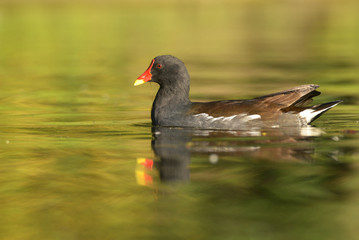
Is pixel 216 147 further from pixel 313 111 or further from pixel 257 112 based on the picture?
pixel 313 111

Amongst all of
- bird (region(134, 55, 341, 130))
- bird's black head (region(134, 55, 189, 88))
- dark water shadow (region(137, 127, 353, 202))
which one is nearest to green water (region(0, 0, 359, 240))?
dark water shadow (region(137, 127, 353, 202))

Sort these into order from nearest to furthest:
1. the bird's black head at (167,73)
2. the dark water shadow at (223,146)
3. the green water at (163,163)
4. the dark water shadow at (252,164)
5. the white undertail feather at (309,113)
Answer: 1. the green water at (163,163)
2. the dark water shadow at (252,164)
3. the dark water shadow at (223,146)
4. the white undertail feather at (309,113)
5. the bird's black head at (167,73)

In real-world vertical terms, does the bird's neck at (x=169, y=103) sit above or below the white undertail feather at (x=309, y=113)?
above

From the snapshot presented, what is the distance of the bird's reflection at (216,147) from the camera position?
8.99m

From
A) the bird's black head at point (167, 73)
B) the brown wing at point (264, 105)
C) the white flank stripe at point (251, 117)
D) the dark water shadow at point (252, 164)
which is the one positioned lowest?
the dark water shadow at point (252, 164)

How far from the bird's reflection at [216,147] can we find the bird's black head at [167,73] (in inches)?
35.0

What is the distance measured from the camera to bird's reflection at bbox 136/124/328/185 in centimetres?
899

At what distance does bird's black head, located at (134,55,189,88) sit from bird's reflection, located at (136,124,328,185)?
890mm

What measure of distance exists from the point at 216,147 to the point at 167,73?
2.62 m

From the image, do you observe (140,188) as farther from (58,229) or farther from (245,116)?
(245,116)

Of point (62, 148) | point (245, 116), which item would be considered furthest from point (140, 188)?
point (245, 116)

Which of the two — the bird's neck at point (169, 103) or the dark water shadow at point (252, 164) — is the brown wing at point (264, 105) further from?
the bird's neck at point (169, 103)

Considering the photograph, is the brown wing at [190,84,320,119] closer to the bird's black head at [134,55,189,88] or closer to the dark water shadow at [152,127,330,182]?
the dark water shadow at [152,127,330,182]

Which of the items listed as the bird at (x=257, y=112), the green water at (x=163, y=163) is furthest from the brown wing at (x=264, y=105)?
the green water at (x=163, y=163)
